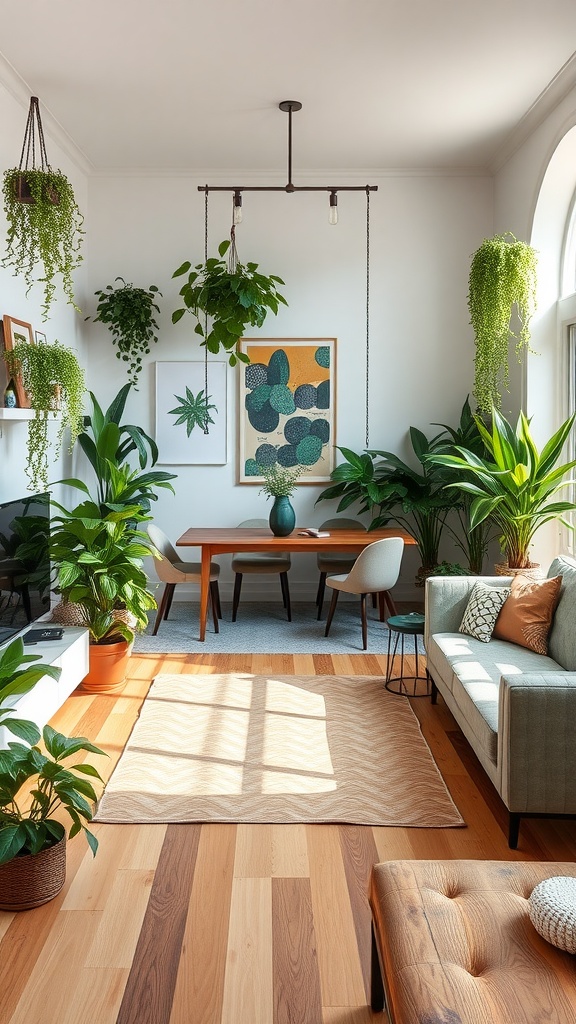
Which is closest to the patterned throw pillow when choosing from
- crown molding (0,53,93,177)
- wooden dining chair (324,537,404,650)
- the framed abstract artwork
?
wooden dining chair (324,537,404,650)

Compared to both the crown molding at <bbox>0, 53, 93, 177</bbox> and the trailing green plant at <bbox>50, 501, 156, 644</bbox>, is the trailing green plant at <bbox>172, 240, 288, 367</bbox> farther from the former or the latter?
the trailing green plant at <bbox>50, 501, 156, 644</bbox>

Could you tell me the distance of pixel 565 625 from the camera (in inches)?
143

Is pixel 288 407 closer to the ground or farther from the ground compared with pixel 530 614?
farther from the ground

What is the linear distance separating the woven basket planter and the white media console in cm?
61

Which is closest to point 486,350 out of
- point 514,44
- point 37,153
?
point 514,44

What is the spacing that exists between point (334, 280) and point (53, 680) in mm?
3928

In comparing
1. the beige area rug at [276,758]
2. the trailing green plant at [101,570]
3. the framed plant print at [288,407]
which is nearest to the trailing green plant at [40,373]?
the trailing green plant at [101,570]

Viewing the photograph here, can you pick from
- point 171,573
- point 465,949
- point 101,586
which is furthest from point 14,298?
point 465,949

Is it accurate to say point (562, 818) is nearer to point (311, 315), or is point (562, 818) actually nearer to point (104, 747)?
point (104, 747)

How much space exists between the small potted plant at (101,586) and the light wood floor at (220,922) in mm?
1532

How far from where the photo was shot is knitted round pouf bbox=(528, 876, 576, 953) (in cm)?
161

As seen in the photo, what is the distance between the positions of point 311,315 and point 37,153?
7.37ft

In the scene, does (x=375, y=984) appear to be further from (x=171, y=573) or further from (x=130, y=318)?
(x=130, y=318)

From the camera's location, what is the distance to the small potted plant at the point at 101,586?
428 centimetres
